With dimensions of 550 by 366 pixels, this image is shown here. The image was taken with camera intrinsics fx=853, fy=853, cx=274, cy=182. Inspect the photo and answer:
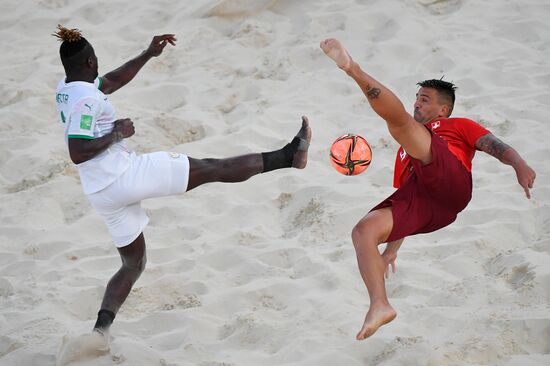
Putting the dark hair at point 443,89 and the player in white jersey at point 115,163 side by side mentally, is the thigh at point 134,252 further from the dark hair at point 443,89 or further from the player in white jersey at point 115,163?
the dark hair at point 443,89

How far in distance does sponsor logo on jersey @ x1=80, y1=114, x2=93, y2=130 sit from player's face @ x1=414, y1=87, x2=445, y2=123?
1.77 meters

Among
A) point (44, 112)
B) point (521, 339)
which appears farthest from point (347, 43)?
point (521, 339)

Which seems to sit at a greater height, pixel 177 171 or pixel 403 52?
pixel 177 171

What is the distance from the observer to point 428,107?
4.74 meters

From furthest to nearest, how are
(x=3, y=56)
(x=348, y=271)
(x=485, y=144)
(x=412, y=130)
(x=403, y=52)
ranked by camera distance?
(x=3, y=56)
(x=403, y=52)
(x=348, y=271)
(x=485, y=144)
(x=412, y=130)

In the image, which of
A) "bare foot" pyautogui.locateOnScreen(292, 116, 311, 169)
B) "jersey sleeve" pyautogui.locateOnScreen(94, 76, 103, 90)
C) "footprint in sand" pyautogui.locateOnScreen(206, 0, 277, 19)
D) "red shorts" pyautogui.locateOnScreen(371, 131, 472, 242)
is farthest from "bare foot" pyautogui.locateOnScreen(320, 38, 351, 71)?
"footprint in sand" pyautogui.locateOnScreen(206, 0, 277, 19)

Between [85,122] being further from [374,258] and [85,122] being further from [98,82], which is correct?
[374,258]

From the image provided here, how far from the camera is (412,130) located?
4074 millimetres

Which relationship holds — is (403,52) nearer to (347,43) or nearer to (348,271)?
(347,43)

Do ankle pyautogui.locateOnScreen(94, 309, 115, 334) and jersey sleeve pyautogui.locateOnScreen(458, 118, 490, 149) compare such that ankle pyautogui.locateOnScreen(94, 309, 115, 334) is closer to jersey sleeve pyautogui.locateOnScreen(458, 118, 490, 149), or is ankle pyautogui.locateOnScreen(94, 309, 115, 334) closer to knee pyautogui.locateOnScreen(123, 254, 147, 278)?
knee pyautogui.locateOnScreen(123, 254, 147, 278)

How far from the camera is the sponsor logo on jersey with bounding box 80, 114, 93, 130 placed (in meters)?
4.26

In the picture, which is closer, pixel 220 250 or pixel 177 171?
pixel 177 171

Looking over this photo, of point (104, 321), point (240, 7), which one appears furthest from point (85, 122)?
point (240, 7)

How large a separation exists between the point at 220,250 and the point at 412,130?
194 centimetres
